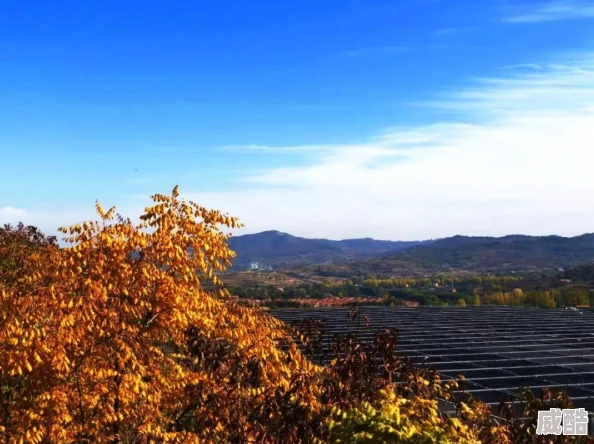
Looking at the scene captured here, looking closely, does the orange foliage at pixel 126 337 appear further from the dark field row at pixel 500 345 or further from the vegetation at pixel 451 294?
the vegetation at pixel 451 294

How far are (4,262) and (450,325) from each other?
127 feet

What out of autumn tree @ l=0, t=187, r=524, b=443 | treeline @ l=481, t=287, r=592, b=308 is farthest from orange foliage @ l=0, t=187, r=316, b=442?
treeline @ l=481, t=287, r=592, b=308

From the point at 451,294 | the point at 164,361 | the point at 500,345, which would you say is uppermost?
the point at 164,361

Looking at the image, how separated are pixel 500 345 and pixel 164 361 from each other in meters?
32.4

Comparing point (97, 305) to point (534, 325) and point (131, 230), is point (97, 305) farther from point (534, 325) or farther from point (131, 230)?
point (534, 325)

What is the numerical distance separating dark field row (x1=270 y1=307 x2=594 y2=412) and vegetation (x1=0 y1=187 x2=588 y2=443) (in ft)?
14.6

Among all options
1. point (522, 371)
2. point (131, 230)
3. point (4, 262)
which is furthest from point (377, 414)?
point (522, 371)

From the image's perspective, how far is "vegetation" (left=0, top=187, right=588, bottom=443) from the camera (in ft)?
22.7

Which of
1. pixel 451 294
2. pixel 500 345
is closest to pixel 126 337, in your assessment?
pixel 500 345

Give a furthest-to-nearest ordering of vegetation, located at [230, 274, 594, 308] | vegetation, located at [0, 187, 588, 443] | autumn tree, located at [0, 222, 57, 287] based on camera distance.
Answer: vegetation, located at [230, 274, 594, 308] < autumn tree, located at [0, 222, 57, 287] < vegetation, located at [0, 187, 588, 443]

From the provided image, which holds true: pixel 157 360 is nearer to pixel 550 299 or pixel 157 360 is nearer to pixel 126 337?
pixel 126 337

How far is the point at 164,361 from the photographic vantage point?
9.27 m

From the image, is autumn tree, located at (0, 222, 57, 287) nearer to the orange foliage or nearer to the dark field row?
the orange foliage

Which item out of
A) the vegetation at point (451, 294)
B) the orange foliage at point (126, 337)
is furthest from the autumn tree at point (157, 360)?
the vegetation at point (451, 294)
